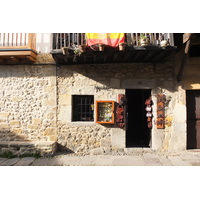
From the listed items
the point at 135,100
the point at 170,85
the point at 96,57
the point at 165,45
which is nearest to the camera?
the point at 165,45

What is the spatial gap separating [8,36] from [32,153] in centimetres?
376

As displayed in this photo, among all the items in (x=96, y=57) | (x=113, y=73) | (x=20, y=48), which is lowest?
(x=113, y=73)

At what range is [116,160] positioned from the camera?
434 centimetres

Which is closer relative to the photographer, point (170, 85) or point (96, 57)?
point (96, 57)

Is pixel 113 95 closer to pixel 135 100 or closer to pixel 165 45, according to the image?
pixel 165 45

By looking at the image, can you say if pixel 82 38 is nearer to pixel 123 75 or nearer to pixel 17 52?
pixel 123 75

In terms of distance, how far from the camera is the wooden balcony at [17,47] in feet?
15.3

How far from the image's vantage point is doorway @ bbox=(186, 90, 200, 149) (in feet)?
16.5

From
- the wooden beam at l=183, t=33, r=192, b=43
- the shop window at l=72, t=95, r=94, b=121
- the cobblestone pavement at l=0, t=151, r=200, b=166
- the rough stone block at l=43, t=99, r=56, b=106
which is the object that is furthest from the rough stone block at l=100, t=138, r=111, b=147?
the wooden beam at l=183, t=33, r=192, b=43

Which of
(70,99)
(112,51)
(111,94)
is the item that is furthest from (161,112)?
(70,99)

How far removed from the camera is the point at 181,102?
4906 millimetres

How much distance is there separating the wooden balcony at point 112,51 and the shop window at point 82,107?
119 cm

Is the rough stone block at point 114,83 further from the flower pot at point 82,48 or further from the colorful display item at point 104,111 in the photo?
the flower pot at point 82,48

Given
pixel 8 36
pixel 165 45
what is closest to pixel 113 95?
pixel 165 45
